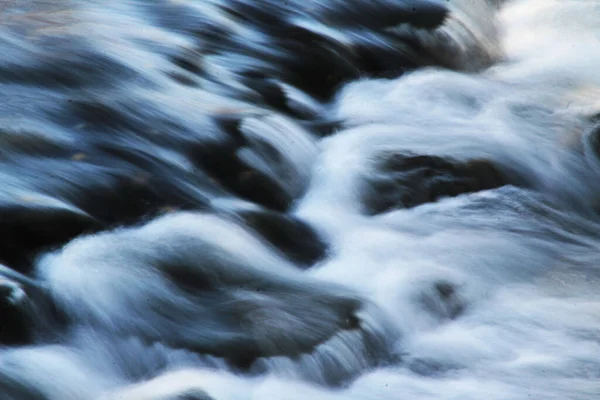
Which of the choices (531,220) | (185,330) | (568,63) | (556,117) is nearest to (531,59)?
(568,63)

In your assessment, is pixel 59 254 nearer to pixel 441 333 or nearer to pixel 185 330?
pixel 185 330

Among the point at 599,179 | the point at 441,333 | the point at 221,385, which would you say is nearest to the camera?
the point at 221,385

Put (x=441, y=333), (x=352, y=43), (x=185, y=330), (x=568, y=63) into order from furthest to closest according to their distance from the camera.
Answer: (x=568, y=63) → (x=352, y=43) → (x=441, y=333) → (x=185, y=330)

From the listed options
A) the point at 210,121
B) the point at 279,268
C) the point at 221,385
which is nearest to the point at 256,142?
the point at 210,121

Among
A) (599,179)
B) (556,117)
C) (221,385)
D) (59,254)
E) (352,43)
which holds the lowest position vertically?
(221,385)

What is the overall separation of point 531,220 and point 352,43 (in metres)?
1.66

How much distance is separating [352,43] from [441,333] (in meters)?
2.38

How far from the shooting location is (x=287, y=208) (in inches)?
163

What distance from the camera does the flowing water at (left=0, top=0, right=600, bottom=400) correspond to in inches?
128

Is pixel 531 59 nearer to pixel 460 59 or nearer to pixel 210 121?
pixel 460 59

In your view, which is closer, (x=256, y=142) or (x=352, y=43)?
(x=256, y=142)

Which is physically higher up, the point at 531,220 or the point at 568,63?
the point at 568,63

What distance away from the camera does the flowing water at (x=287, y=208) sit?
128 inches

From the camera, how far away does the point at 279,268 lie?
3.70 m
